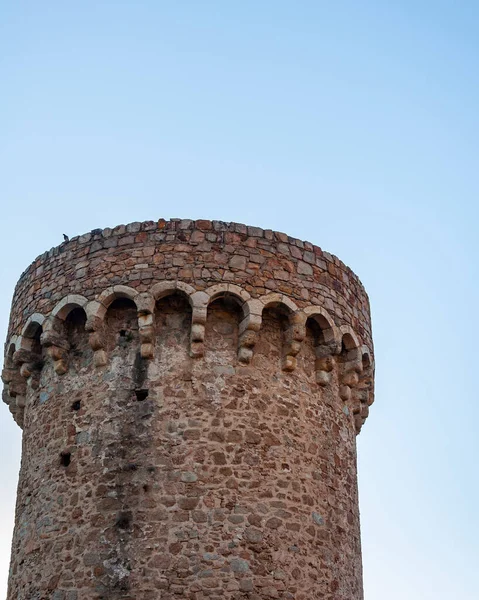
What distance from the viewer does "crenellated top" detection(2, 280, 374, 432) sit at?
35.1ft

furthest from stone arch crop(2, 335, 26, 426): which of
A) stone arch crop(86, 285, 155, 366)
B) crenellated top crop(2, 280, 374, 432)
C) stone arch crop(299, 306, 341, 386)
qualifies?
stone arch crop(299, 306, 341, 386)

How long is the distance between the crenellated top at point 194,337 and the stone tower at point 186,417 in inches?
0.9

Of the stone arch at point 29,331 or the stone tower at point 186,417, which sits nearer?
the stone tower at point 186,417

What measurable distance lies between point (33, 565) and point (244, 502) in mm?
2532

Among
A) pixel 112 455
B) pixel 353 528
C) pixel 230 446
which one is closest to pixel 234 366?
pixel 230 446

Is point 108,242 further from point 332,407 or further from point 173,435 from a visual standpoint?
point 332,407

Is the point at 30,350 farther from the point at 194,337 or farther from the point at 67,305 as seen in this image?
the point at 194,337

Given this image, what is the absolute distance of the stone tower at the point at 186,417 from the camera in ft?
32.0

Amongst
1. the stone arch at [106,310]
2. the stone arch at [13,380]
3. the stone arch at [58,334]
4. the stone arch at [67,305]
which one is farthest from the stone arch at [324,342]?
the stone arch at [13,380]

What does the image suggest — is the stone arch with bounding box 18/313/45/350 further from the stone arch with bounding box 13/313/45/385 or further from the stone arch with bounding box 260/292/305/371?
the stone arch with bounding box 260/292/305/371

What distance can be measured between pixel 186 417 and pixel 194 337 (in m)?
0.95

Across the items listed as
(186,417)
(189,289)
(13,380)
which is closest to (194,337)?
(189,289)

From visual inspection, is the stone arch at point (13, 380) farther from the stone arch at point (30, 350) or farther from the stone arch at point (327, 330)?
the stone arch at point (327, 330)

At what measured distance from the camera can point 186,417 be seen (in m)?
10.3
